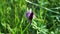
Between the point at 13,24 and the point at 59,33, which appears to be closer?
the point at 59,33

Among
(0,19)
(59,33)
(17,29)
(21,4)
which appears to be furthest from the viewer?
(21,4)

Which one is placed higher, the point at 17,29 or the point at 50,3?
the point at 50,3

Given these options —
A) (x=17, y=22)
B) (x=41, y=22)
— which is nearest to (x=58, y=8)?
(x=41, y=22)

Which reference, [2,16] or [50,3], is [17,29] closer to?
[2,16]

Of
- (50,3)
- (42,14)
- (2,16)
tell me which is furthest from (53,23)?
(2,16)

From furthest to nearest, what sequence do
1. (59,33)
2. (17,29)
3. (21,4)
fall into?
(21,4) < (17,29) < (59,33)

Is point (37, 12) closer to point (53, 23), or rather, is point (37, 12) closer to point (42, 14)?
point (42, 14)
